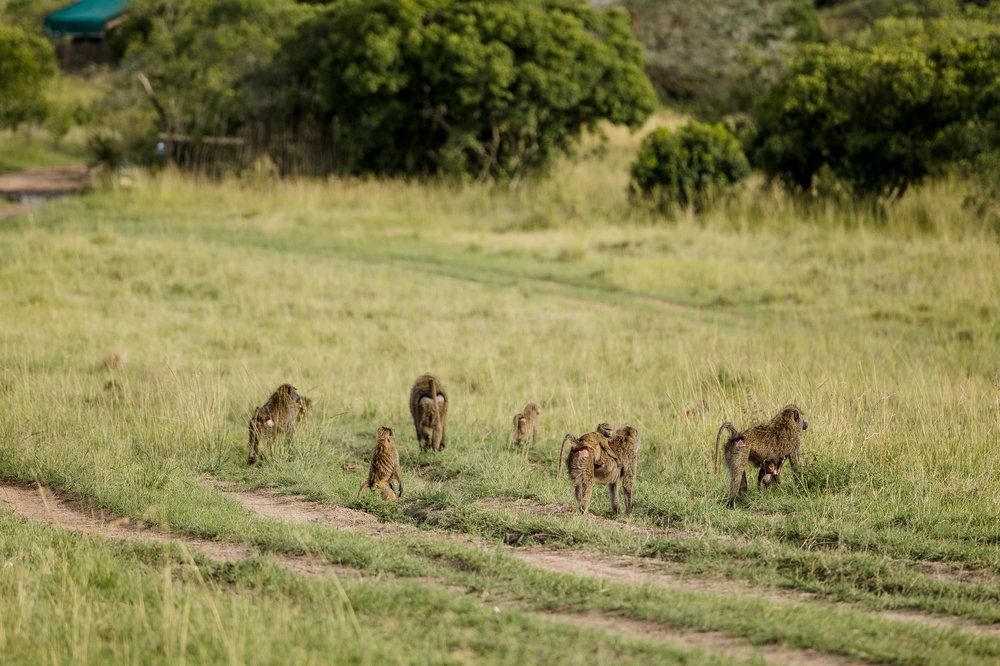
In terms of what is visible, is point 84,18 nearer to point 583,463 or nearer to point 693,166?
point 693,166

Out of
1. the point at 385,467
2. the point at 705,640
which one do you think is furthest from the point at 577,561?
the point at 385,467

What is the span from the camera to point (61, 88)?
1870 inches

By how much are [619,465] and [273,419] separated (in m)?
2.88

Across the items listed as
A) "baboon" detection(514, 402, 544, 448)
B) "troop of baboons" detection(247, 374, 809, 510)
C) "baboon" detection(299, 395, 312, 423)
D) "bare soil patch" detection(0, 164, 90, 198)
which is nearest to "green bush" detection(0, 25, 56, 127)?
"bare soil patch" detection(0, 164, 90, 198)

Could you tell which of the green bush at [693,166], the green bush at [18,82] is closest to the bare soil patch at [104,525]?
the green bush at [693,166]

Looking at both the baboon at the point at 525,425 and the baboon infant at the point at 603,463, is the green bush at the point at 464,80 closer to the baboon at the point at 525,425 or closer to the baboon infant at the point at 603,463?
the baboon at the point at 525,425

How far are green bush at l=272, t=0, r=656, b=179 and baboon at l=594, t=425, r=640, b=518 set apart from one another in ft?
66.4

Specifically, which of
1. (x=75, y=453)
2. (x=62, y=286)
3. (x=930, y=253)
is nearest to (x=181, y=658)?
(x=75, y=453)

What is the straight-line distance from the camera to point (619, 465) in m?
8.26

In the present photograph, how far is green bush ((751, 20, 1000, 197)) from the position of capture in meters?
23.7

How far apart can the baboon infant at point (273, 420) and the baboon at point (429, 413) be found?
0.95 m

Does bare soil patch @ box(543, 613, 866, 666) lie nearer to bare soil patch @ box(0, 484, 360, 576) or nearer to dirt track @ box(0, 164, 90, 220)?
bare soil patch @ box(0, 484, 360, 576)

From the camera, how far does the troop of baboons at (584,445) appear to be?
8070 mm

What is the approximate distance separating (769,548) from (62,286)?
13184 mm
